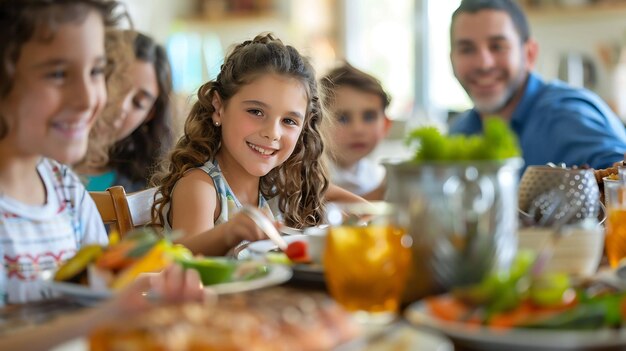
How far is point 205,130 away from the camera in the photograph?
227cm

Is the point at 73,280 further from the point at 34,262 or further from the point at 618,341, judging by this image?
the point at 618,341

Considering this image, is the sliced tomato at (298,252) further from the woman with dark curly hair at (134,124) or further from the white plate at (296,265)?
the woman with dark curly hair at (134,124)

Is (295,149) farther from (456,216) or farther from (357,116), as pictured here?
(456,216)

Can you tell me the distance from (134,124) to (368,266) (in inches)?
79.7

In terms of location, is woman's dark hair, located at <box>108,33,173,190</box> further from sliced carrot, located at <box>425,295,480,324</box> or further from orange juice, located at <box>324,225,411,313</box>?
sliced carrot, located at <box>425,295,480,324</box>

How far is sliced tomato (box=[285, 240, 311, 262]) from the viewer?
1.30 meters

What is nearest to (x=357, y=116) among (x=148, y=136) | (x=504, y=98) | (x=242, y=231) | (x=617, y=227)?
(x=504, y=98)

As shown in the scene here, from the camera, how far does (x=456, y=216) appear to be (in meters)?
0.97

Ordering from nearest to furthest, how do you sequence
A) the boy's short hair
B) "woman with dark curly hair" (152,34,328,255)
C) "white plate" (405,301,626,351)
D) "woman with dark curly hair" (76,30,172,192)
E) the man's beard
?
"white plate" (405,301,626,351)
"woman with dark curly hair" (152,34,328,255)
"woman with dark curly hair" (76,30,172,192)
the man's beard
the boy's short hair

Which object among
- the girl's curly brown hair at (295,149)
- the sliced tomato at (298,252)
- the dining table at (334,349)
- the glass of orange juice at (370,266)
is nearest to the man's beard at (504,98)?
the girl's curly brown hair at (295,149)

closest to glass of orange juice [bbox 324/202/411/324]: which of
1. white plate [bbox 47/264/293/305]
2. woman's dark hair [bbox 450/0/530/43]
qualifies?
white plate [bbox 47/264/293/305]

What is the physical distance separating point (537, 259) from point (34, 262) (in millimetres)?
791

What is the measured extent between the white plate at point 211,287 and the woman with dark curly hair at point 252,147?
0.87m

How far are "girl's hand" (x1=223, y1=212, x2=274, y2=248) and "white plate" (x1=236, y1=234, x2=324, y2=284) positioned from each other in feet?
0.08
